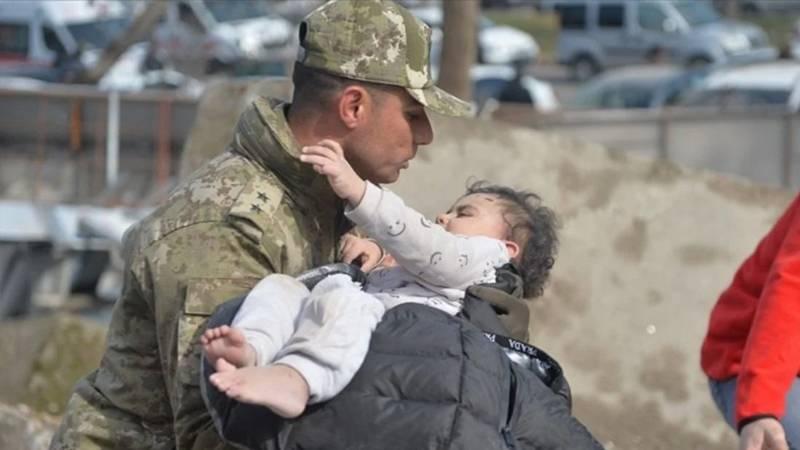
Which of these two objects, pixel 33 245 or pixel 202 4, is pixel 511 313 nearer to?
pixel 33 245

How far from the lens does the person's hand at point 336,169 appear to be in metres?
3.26

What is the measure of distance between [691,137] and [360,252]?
422 inches

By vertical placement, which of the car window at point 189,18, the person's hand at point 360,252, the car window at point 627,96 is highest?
the person's hand at point 360,252

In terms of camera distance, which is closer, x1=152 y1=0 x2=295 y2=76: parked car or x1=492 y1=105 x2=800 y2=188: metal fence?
x1=492 y1=105 x2=800 y2=188: metal fence

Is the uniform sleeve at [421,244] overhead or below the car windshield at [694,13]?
overhead

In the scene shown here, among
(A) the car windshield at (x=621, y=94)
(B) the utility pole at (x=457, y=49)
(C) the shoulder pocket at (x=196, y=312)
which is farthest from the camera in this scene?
(A) the car windshield at (x=621, y=94)

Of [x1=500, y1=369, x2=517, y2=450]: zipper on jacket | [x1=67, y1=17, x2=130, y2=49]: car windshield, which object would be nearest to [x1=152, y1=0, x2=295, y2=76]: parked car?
[x1=67, y1=17, x2=130, y2=49]: car windshield

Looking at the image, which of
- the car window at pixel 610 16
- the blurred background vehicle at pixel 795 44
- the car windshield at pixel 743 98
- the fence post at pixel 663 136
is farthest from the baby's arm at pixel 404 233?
the car window at pixel 610 16

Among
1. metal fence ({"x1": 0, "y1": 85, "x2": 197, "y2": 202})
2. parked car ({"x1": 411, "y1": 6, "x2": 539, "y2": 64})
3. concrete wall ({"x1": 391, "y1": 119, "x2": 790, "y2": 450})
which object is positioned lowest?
parked car ({"x1": 411, "y1": 6, "x2": 539, "y2": 64})

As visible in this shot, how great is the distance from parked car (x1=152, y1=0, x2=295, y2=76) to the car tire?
10355 mm

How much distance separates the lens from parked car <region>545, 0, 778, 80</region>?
35.4 meters

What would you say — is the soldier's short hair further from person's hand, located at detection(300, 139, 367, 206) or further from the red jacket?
the red jacket

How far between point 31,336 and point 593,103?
594 inches

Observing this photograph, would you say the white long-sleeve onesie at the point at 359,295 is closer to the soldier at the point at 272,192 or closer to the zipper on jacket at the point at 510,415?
the soldier at the point at 272,192
